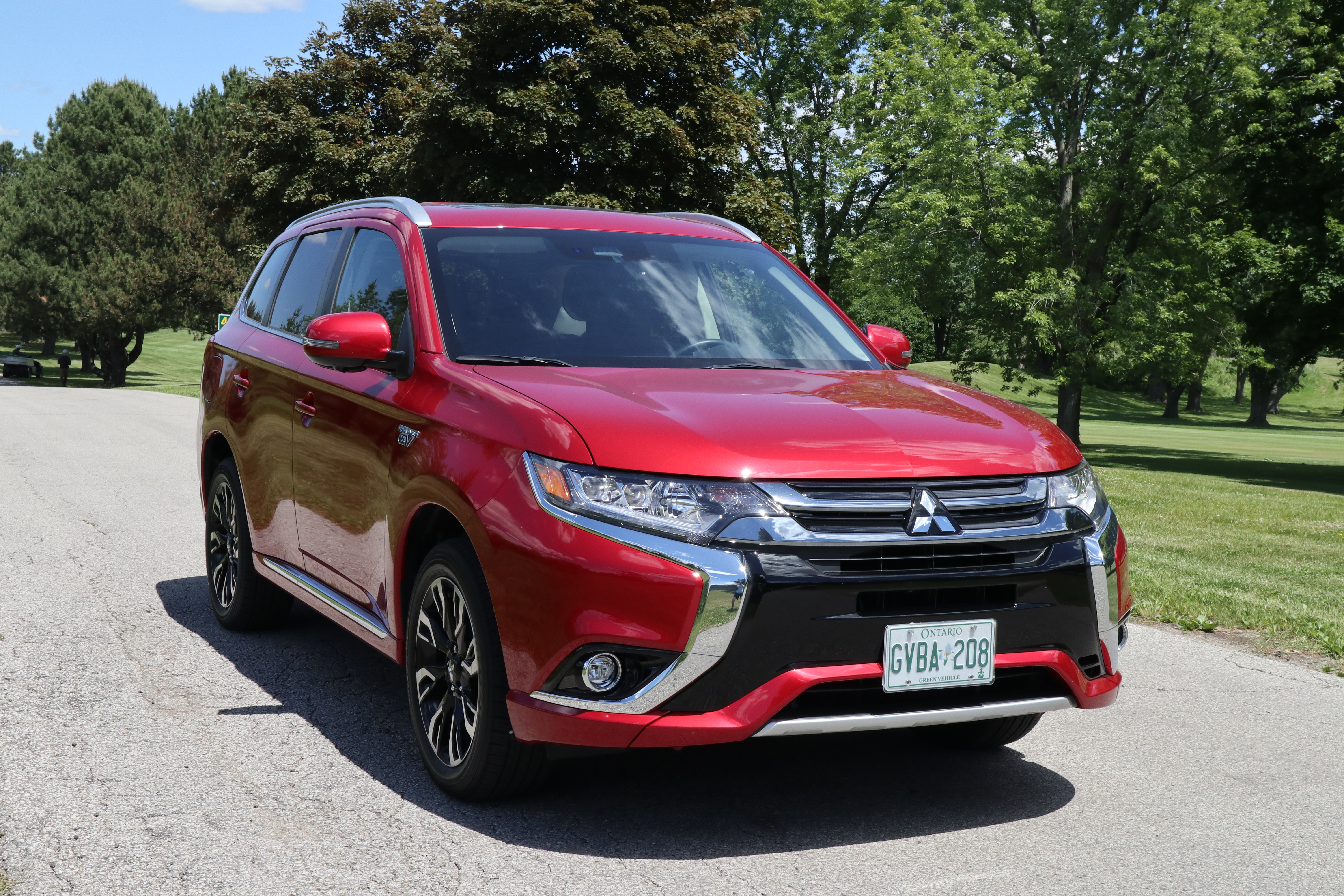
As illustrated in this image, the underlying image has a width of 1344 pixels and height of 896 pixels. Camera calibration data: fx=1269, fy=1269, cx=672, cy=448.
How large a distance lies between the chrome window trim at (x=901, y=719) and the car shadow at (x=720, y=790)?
0.41 m

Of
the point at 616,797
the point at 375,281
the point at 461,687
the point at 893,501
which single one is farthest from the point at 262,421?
the point at 893,501

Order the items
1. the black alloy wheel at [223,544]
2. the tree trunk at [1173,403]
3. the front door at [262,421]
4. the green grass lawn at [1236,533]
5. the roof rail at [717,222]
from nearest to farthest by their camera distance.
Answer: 1. the front door at [262,421]
2. the roof rail at [717,222]
3. the black alloy wheel at [223,544]
4. the green grass lawn at [1236,533]
5. the tree trunk at [1173,403]

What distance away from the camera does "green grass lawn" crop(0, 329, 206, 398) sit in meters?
51.9

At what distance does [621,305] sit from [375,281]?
106 cm

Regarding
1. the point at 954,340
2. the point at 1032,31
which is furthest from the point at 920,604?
the point at 1032,31

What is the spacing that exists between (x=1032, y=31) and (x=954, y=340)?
27.3ft

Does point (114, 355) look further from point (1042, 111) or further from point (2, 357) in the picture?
point (1042, 111)

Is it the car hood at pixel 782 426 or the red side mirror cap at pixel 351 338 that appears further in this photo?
the red side mirror cap at pixel 351 338

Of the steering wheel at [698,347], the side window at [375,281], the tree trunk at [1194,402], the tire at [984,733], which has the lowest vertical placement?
the tree trunk at [1194,402]

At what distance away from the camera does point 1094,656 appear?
400 centimetres

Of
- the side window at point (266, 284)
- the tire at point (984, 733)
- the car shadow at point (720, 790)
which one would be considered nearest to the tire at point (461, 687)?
the car shadow at point (720, 790)

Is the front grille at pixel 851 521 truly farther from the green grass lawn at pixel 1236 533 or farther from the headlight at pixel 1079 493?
the green grass lawn at pixel 1236 533

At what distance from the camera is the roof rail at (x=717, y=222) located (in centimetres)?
584

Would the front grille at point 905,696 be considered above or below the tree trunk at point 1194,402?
above
